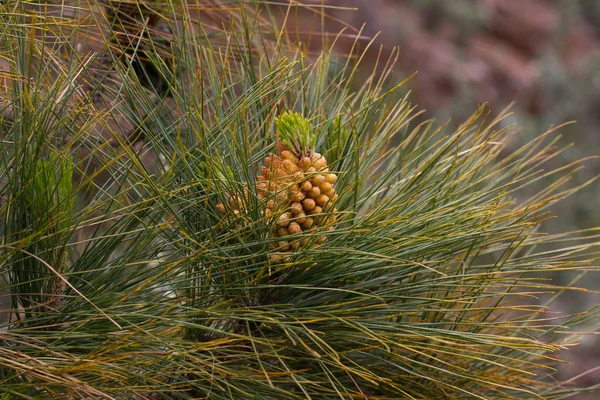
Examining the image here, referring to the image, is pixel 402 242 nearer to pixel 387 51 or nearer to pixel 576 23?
pixel 387 51

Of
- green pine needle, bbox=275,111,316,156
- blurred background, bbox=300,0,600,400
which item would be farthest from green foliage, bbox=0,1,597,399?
blurred background, bbox=300,0,600,400

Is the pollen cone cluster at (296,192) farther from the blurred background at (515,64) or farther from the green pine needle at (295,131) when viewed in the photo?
the blurred background at (515,64)

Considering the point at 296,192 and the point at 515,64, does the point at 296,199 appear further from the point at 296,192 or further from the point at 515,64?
the point at 515,64

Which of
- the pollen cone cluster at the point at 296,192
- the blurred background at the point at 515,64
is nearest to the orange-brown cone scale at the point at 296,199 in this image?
the pollen cone cluster at the point at 296,192

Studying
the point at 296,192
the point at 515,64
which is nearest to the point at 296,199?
the point at 296,192

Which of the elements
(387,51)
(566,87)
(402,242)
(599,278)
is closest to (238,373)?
(402,242)

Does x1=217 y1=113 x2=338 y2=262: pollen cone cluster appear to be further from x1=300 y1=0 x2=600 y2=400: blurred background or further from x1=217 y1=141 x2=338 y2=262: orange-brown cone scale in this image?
x1=300 y1=0 x2=600 y2=400: blurred background

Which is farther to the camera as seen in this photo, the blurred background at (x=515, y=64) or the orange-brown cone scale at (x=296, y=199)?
the blurred background at (x=515, y=64)
